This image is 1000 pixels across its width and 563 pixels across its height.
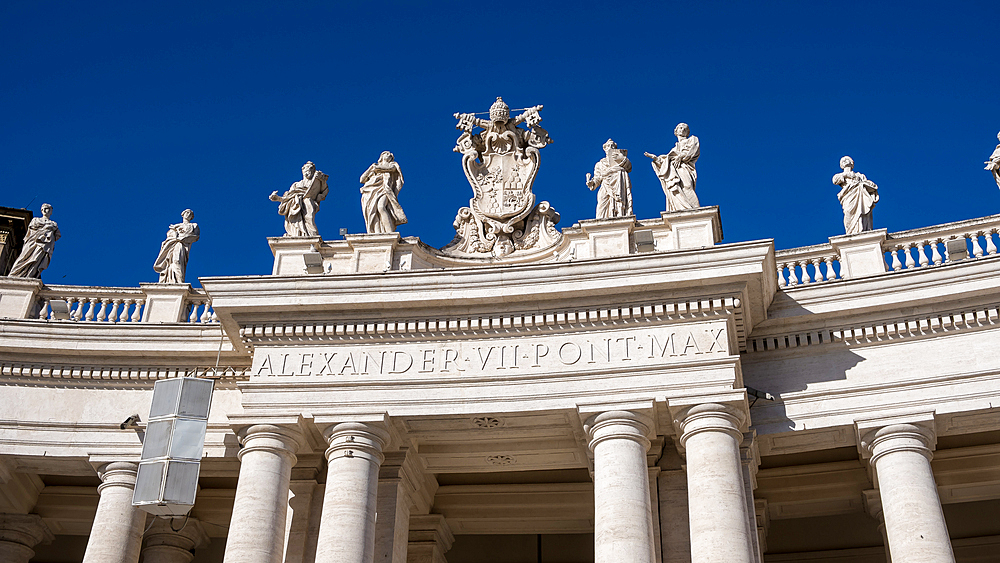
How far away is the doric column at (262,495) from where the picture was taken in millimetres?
20641

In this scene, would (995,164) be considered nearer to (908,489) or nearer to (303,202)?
(908,489)

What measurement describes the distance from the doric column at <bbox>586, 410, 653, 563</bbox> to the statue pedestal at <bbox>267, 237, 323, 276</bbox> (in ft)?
→ 24.8

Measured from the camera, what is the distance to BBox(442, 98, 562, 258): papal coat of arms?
25750 millimetres

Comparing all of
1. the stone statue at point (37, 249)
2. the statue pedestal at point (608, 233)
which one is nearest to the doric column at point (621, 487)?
the statue pedestal at point (608, 233)

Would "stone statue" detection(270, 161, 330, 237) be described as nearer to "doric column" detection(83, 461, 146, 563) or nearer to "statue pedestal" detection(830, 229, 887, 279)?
"doric column" detection(83, 461, 146, 563)

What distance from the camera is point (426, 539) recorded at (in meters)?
25.4

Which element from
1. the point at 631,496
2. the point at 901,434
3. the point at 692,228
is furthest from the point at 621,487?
the point at 692,228

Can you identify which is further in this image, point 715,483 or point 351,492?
point 351,492

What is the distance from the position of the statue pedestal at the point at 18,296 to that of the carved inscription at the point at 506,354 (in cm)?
665

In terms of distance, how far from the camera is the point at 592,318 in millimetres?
22203

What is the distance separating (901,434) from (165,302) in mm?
15885

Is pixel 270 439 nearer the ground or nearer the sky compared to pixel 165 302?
nearer the ground

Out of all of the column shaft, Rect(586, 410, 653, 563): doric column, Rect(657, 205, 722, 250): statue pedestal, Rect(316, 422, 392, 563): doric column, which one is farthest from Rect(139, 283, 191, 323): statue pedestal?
the column shaft

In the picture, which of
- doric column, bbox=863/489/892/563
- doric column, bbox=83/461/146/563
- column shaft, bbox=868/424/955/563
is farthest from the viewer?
doric column, bbox=863/489/892/563
